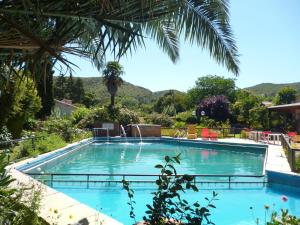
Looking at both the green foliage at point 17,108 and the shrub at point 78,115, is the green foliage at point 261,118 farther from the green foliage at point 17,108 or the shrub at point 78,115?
the green foliage at point 17,108

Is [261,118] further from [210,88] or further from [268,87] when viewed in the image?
[268,87]

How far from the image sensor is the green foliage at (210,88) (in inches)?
2180

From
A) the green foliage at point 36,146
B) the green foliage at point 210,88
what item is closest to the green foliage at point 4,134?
the green foliage at point 36,146

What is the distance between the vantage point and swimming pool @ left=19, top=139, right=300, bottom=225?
24.0 ft

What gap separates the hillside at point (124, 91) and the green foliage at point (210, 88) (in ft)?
64.7

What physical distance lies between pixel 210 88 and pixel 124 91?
114 feet

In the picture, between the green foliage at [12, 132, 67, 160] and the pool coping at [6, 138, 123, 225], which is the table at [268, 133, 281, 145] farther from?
the pool coping at [6, 138, 123, 225]

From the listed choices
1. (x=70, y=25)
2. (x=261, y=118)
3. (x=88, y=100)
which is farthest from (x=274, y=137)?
(x=88, y=100)

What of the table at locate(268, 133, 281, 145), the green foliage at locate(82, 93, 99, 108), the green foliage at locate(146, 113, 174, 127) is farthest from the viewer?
the green foliage at locate(82, 93, 99, 108)

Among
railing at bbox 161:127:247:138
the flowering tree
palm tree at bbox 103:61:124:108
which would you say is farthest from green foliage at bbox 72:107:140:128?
the flowering tree

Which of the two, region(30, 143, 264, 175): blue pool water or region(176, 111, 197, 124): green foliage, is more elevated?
region(176, 111, 197, 124): green foliage

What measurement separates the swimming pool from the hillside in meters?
51.0

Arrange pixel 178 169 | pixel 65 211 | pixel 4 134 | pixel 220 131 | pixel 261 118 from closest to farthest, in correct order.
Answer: pixel 65 211 < pixel 4 134 < pixel 178 169 < pixel 220 131 < pixel 261 118

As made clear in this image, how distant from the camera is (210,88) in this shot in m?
56.8
